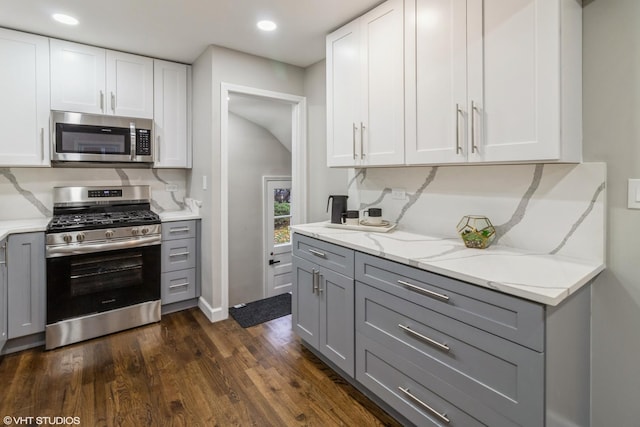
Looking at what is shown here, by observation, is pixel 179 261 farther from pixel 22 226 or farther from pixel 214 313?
pixel 22 226

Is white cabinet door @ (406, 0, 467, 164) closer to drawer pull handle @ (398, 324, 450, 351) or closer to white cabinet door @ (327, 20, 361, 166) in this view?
white cabinet door @ (327, 20, 361, 166)

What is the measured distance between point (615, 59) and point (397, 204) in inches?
52.3

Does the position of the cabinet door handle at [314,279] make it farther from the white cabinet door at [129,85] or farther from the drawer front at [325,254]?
the white cabinet door at [129,85]

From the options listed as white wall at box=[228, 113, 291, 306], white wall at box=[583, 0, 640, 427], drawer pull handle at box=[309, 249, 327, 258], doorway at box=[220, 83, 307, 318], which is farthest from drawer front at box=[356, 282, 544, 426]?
white wall at box=[228, 113, 291, 306]

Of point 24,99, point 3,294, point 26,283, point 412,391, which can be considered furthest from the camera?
point 24,99

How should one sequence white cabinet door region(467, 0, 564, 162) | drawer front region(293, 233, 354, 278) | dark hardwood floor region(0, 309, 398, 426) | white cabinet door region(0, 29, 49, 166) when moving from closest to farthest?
white cabinet door region(467, 0, 564, 162) < dark hardwood floor region(0, 309, 398, 426) < drawer front region(293, 233, 354, 278) < white cabinet door region(0, 29, 49, 166)

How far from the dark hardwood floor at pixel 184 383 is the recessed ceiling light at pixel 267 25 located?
2.39m

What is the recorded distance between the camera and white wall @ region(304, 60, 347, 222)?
3.10 m

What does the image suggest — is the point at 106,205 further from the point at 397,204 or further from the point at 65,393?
the point at 397,204

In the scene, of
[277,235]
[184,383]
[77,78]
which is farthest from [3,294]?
[277,235]

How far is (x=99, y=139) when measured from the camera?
2.90 metres

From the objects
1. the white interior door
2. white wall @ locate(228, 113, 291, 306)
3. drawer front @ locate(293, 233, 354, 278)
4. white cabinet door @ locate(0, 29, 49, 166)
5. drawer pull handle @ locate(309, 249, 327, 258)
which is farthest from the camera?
the white interior door

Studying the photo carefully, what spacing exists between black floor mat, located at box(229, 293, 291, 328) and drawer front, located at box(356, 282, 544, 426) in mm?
1522

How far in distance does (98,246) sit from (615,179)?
3267mm
